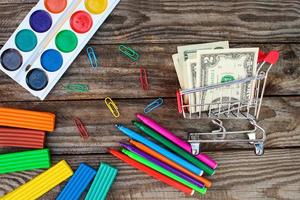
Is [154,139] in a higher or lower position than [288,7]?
lower

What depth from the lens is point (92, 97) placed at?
1.33 metres

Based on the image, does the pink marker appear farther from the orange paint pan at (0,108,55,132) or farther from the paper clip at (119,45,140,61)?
the orange paint pan at (0,108,55,132)

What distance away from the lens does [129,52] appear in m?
1.32

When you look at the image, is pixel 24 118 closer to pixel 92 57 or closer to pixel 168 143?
pixel 92 57

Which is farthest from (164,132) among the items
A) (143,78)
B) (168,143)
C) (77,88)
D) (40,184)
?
(40,184)

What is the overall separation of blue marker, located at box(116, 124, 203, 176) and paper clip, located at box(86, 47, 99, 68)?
197 millimetres

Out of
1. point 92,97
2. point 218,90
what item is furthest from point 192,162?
point 92,97

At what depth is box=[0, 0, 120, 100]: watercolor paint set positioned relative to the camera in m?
1.27

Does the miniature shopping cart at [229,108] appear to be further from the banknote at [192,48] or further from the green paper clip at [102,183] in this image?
the green paper clip at [102,183]

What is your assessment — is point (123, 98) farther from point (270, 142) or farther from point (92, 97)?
point (270, 142)

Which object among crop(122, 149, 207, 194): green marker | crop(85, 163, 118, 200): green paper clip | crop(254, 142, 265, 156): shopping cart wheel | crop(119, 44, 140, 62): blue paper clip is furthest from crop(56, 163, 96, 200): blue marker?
crop(254, 142, 265, 156): shopping cart wheel

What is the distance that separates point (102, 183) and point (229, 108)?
0.44 metres

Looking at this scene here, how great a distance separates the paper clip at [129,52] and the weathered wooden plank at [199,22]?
21mm

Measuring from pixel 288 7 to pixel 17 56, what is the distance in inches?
31.6
